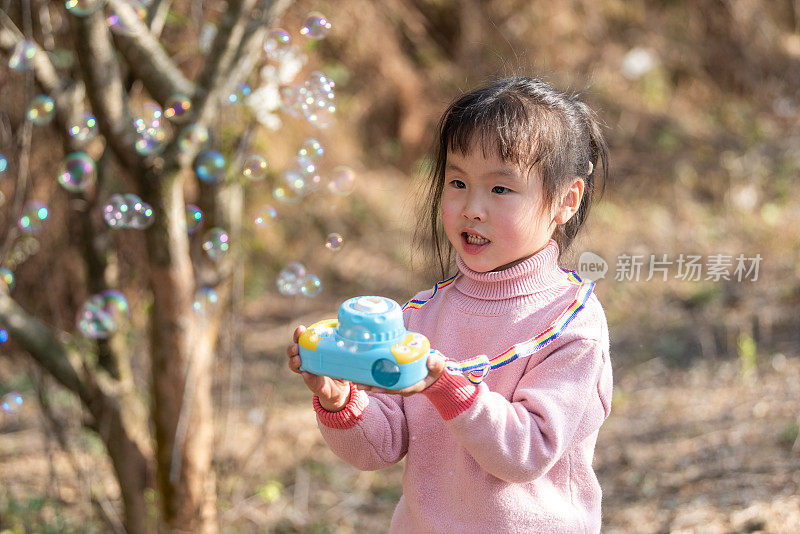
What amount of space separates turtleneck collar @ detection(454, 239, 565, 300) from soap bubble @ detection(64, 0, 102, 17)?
1275 millimetres

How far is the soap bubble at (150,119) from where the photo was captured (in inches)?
90.4

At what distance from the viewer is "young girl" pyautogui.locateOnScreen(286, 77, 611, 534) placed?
4.48 ft

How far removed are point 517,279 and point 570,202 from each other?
184 mm

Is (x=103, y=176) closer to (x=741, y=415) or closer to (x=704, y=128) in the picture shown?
(x=741, y=415)

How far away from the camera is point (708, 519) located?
3049 mm

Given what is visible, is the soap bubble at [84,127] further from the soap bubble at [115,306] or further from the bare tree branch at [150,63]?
the soap bubble at [115,306]

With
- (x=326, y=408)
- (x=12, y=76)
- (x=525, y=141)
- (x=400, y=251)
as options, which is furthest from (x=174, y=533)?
(x=400, y=251)

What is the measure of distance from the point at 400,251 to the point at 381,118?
142 centimetres

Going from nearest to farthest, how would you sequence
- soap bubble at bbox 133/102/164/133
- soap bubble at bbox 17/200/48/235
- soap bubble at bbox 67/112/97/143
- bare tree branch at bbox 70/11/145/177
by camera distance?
bare tree branch at bbox 70/11/145/177 → soap bubble at bbox 133/102/164/133 → soap bubble at bbox 67/112/97/143 → soap bubble at bbox 17/200/48/235

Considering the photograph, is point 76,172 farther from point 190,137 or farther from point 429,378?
point 429,378

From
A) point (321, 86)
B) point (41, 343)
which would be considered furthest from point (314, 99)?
point (41, 343)

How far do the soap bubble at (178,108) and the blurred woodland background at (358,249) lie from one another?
44 millimetres

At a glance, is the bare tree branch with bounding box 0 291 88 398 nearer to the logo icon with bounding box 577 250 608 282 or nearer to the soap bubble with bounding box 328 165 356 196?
the soap bubble with bounding box 328 165 356 196

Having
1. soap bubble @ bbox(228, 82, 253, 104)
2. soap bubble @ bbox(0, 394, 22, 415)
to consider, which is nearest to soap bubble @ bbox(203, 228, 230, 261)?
soap bubble @ bbox(228, 82, 253, 104)
